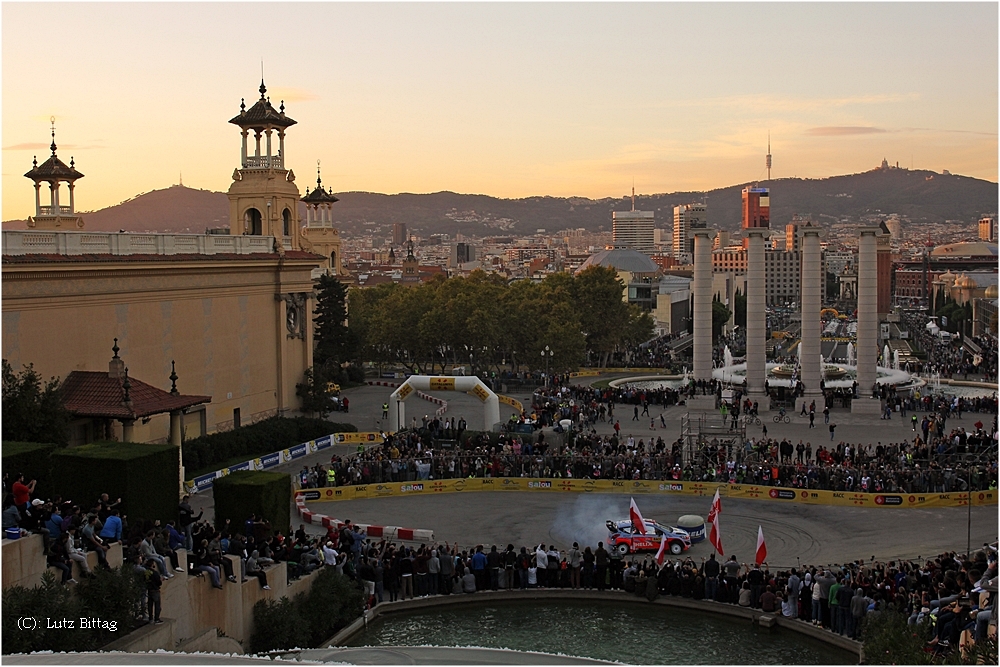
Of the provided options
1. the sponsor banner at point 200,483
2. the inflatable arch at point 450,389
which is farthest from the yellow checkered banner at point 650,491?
the inflatable arch at point 450,389

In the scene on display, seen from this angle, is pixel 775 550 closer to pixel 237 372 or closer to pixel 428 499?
pixel 428 499

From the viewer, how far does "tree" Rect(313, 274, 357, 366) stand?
60.7 m

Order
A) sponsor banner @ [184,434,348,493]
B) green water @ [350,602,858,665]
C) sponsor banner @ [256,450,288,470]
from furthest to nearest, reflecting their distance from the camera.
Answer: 1. sponsor banner @ [256,450,288,470]
2. sponsor banner @ [184,434,348,493]
3. green water @ [350,602,858,665]

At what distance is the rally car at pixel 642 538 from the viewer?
87.9 ft

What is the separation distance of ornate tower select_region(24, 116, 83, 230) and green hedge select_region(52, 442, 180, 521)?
35862mm

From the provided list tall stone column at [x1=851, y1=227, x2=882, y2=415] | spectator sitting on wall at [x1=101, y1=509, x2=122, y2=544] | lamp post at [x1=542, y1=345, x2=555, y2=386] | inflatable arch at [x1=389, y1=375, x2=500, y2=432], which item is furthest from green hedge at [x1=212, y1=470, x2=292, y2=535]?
lamp post at [x1=542, y1=345, x2=555, y2=386]

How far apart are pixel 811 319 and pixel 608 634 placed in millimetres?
35545

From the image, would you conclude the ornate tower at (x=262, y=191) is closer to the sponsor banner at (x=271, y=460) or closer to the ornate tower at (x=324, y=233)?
the sponsor banner at (x=271, y=460)

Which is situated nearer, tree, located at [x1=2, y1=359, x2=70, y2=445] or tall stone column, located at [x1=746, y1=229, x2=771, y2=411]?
tree, located at [x1=2, y1=359, x2=70, y2=445]

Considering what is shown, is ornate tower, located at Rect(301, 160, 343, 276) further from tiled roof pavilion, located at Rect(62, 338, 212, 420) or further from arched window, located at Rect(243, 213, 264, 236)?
tiled roof pavilion, located at Rect(62, 338, 212, 420)

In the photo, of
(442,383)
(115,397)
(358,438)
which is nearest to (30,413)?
(115,397)

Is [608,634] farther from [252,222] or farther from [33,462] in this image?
[252,222]

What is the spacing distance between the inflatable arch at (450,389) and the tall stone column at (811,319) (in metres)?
17.2

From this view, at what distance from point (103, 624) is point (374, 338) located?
5576cm
